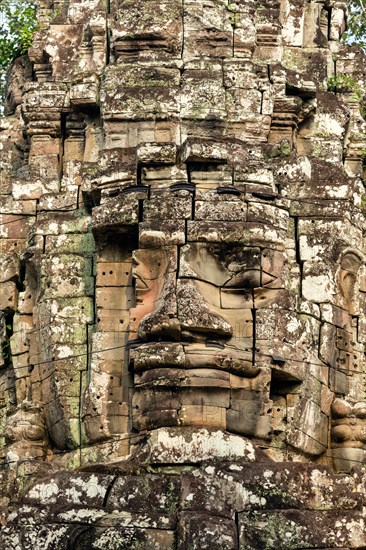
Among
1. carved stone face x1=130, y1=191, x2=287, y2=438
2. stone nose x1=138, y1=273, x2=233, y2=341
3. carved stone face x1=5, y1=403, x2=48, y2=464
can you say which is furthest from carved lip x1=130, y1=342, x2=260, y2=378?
carved stone face x1=5, y1=403, x2=48, y2=464

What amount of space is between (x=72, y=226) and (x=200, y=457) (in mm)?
3774

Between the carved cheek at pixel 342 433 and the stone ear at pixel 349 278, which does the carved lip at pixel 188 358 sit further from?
the stone ear at pixel 349 278

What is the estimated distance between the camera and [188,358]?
94.2 feet

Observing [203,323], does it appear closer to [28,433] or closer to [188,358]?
[188,358]

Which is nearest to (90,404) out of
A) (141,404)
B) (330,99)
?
(141,404)

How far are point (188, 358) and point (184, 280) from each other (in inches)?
38.7

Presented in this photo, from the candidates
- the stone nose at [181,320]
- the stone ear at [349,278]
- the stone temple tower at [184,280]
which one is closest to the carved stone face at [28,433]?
the stone temple tower at [184,280]

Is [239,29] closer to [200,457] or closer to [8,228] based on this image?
[8,228]

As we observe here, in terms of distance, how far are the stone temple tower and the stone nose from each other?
1.0 inches

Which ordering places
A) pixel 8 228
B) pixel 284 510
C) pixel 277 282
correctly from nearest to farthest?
pixel 284 510, pixel 277 282, pixel 8 228

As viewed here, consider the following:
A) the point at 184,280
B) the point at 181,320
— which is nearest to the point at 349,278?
the point at 184,280

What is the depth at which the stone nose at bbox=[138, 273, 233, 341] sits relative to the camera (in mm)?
28766

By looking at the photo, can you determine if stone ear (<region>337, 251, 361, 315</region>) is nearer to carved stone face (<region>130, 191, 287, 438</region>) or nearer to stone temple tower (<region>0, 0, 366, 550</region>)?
stone temple tower (<region>0, 0, 366, 550</region>)

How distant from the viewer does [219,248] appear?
29344mm
